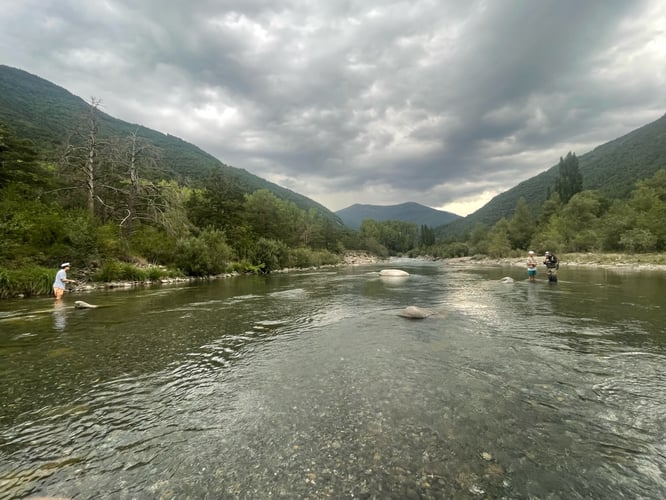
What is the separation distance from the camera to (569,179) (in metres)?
115

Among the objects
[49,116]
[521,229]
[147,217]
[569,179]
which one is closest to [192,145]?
[49,116]

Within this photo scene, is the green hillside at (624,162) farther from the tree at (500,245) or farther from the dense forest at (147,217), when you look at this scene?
the tree at (500,245)

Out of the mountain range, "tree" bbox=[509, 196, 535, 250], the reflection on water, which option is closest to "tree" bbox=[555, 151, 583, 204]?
the mountain range

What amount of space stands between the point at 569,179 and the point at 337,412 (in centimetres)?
14707

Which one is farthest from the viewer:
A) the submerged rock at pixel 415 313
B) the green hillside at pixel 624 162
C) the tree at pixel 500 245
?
the green hillside at pixel 624 162

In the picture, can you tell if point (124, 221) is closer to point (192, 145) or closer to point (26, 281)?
point (26, 281)

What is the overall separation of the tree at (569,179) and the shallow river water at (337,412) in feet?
434

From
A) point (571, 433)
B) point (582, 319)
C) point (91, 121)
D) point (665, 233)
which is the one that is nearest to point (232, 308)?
point (571, 433)

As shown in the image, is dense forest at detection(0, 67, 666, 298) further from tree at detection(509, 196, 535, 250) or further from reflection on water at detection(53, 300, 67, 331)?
reflection on water at detection(53, 300, 67, 331)

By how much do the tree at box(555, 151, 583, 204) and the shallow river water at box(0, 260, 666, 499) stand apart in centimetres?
13243

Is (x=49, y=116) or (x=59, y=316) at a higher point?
(x=49, y=116)

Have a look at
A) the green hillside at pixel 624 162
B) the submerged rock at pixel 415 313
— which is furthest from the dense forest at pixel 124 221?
the green hillside at pixel 624 162

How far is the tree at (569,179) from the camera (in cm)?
11369

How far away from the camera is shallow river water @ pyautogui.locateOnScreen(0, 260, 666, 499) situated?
342 cm
